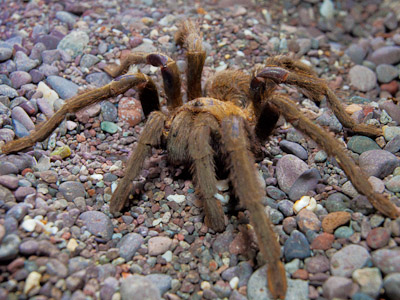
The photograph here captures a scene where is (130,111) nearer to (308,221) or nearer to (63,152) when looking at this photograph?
(63,152)

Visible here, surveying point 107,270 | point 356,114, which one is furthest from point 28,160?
point 356,114

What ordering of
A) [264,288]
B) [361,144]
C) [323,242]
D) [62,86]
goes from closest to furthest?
[264,288] < [323,242] < [361,144] < [62,86]

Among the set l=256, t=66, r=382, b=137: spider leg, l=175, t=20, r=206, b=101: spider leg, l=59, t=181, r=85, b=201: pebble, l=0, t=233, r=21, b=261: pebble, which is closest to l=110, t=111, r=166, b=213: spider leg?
l=59, t=181, r=85, b=201: pebble

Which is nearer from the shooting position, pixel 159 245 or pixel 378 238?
pixel 378 238

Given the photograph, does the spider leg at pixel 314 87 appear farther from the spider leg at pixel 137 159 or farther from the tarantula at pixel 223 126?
the spider leg at pixel 137 159

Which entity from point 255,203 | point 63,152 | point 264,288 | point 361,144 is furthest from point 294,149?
point 63,152

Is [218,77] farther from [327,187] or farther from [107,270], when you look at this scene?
[107,270]

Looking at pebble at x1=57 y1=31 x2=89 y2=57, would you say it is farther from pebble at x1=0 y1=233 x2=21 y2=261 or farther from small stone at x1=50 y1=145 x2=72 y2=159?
pebble at x1=0 y1=233 x2=21 y2=261
